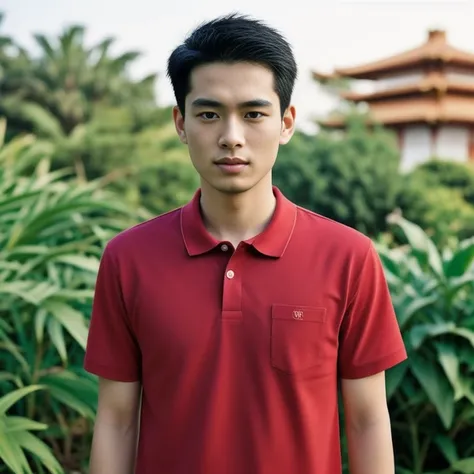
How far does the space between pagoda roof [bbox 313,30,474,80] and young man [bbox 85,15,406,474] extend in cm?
3215

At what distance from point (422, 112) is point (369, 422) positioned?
1189 inches

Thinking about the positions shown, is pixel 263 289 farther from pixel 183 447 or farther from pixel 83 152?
pixel 83 152

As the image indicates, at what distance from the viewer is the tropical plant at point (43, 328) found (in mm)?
2934

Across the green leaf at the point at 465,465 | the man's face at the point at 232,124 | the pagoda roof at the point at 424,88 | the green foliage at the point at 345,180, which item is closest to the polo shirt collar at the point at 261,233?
the man's face at the point at 232,124

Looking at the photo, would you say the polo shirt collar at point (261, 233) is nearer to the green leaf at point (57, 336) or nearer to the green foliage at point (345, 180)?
the green leaf at point (57, 336)

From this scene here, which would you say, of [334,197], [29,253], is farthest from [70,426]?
[334,197]

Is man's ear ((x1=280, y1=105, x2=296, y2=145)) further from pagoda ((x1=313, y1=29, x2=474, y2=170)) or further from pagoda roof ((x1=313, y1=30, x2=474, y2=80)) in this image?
pagoda roof ((x1=313, y1=30, x2=474, y2=80))

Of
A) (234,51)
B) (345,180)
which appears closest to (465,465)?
(234,51)

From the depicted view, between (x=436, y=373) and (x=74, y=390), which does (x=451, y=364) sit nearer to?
(x=436, y=373)

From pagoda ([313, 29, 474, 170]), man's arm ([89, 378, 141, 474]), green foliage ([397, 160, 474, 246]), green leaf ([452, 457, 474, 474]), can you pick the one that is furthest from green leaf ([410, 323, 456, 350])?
pagoda ([313, 29, 474, 170])

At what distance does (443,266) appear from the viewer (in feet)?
10.8

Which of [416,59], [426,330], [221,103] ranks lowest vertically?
[426,330]

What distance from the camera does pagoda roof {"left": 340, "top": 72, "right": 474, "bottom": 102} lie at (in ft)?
104

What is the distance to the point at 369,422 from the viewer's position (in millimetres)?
1766
